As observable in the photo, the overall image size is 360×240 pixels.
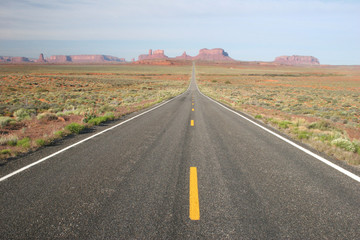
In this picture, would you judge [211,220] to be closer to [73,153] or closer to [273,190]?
[273,190]

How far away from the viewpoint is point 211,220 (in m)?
2.95

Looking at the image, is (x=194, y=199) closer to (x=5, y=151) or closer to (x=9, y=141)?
(x=5, y=151)

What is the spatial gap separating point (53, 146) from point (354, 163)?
8.25 meters

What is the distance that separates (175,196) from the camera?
3.54 m

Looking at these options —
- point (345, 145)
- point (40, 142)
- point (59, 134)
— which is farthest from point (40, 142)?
point (345, 145)

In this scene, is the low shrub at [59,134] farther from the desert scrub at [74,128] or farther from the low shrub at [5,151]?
Result: the low shrub at [5,151]

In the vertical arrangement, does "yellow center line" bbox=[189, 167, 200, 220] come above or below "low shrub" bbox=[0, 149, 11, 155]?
above

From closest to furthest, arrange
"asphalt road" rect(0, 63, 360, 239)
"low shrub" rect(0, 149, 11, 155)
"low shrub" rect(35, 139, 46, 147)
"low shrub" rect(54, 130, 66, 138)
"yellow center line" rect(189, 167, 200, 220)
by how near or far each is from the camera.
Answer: "asphalt road" rect(0, 63, 360, 239), "yellow center line" rect(189, 167, 200, 220), "low shrub" rect(0, 149, 11, 155), "low shrub" rect(35, 139, 46, 147), "low shrub" rect(54, 130, 66, 138)

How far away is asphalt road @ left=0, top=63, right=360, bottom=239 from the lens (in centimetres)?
277

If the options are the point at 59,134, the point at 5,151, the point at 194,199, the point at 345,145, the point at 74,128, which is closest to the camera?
the point at 194,199

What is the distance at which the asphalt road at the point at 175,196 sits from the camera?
2768 mm

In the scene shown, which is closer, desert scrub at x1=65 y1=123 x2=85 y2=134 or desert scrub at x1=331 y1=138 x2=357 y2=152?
desert scrub at x1=331 y1=138 x2=357 y2=152

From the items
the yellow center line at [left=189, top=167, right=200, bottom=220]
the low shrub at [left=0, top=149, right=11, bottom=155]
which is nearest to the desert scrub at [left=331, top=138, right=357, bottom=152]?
the yellow center line at [left=189, top=167, right=200, bottom=220]

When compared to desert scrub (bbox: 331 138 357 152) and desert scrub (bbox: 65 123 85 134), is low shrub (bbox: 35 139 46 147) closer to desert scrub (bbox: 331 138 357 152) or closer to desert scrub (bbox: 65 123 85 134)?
desert scrub (bbox: 65 123 85 134)
